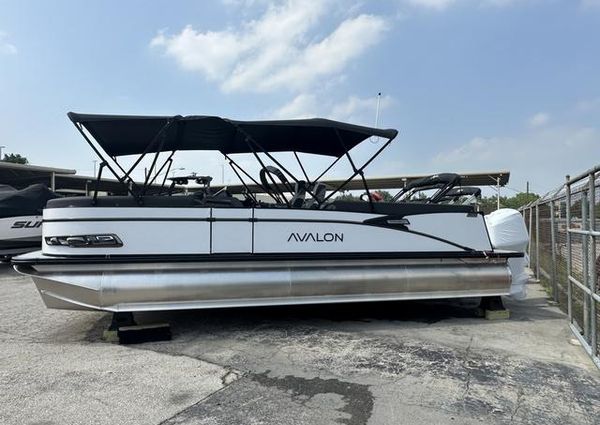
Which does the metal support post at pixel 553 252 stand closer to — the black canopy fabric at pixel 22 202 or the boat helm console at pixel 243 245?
the boat helm console at pixel 243 245

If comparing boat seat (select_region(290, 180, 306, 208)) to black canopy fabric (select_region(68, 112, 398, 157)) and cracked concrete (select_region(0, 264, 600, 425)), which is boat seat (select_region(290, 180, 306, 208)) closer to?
black canopy fabric (select_region(68, 112, 398, 157))

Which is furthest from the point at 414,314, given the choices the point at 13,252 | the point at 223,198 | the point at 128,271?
the point at 13,252

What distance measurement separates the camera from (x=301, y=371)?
3877 millimetres

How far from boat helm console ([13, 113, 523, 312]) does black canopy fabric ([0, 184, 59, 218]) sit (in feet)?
18.3

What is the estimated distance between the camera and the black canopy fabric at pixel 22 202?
10.1 metres

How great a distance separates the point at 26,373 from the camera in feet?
12.4

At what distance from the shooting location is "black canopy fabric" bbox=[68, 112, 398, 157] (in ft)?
16.5

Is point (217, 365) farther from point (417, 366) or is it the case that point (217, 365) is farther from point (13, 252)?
point (13, 252)

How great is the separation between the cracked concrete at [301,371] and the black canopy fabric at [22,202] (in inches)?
203

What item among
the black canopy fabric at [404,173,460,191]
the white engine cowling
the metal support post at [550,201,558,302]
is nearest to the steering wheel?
the black canopy fabric at [404,173,460,191]

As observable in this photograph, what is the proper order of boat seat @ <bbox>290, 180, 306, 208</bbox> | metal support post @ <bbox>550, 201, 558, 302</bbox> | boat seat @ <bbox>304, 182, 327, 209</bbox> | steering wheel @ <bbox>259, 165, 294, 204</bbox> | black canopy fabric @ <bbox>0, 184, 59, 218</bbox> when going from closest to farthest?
boat seat @ <bbox>304, 182, 327, 209</bbox>, boat seat @ <bbox>290, 180, 306, 208</bbox>, steering wheel @ <bbox>259, 165, 294, 204</bbox>, metal support post @ <bbox>550, 201, 558, 302</bbox>, black canopy fabric @ <bbox>0, 184, 59, 218</bbox>

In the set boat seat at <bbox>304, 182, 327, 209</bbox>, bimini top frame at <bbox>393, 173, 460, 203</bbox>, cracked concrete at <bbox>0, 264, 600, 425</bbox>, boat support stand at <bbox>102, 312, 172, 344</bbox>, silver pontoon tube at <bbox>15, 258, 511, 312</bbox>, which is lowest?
cracked concrete at <bbox>0, 264, 600, 425</bbox>

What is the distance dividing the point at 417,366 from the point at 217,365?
1.68 m

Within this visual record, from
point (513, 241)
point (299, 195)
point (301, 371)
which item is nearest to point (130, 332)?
point (301, 371)
